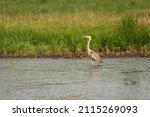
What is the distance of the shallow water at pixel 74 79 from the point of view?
41.6 feet

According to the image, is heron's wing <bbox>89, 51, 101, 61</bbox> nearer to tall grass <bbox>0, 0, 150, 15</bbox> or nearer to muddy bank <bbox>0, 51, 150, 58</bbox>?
muddy bank <bbox>0, 51, 150, 58</bbox>

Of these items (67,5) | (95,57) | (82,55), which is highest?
(95,57)

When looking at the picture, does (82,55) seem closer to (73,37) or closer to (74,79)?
(73,37)

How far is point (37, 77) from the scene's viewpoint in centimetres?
1479

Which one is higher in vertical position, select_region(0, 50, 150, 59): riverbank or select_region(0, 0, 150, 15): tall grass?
select_region(0, 50, 150, 59): riverbank

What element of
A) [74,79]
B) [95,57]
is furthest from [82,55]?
[74,79]

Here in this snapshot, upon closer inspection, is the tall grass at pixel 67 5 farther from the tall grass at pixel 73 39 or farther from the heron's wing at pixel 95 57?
the heron's wing at pixel 95 57

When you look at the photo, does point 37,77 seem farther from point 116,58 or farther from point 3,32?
point 3,32

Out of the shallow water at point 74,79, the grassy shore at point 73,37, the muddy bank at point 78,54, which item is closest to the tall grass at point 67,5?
the grassy shore at point 73,37

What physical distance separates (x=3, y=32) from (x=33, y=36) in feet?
2.90

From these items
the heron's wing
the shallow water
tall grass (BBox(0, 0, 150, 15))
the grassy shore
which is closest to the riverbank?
the grassy shore

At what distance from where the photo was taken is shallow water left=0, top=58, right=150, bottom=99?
41.6 ft

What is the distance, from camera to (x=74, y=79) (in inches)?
567

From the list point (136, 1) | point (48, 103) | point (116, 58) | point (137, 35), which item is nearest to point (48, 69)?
point (116, 58)
